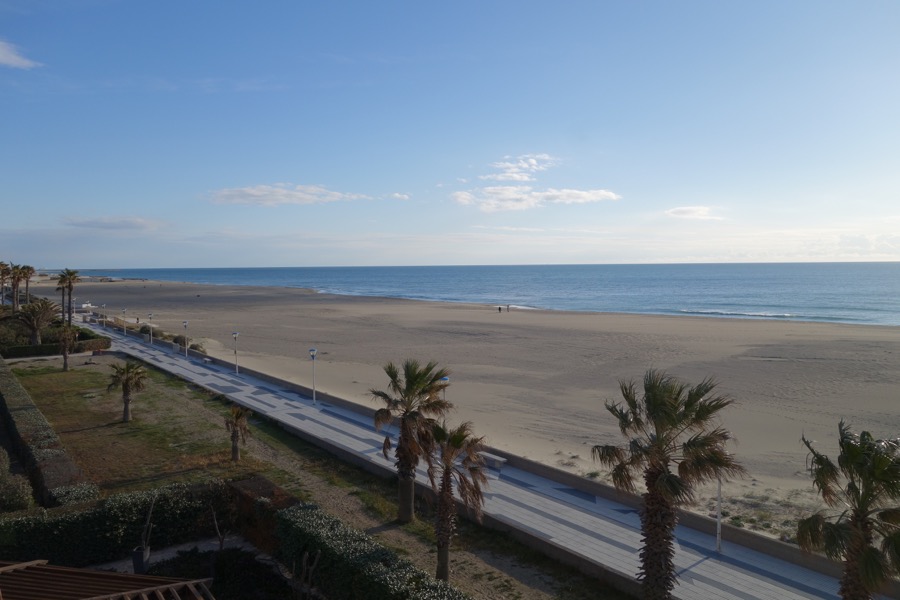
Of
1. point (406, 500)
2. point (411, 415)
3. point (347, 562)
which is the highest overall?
point (411, 415)

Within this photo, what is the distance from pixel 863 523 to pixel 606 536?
5.71m

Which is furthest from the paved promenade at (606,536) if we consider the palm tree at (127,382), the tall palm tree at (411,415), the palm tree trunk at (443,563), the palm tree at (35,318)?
the palm tree at (35,318)

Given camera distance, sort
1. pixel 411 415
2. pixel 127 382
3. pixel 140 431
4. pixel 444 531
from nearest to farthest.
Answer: pixel 444 531, pixel 411 415, pixel 140 431, pixel 127 382

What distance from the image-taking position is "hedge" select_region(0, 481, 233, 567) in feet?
35.1

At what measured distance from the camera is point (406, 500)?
13.2 metres

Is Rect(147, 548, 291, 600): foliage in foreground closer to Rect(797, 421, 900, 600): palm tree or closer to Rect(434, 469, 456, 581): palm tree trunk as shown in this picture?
Rect(434, 469, 456, 581): palm tree trunk

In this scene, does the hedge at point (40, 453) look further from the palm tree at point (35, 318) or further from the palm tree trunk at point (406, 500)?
the palm tree at point (35, 318)

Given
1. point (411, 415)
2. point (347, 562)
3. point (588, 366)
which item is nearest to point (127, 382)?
point (411, 415)

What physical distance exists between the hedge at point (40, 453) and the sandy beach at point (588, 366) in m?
11.1

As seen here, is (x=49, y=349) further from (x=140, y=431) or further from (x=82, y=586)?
(x=82, y=586)

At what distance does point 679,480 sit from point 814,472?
160cm

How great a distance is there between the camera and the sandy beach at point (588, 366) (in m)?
20.2

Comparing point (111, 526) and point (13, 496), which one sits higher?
point (13, 496)

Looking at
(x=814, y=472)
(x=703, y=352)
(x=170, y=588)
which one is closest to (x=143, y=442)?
(x=170, y=588)
